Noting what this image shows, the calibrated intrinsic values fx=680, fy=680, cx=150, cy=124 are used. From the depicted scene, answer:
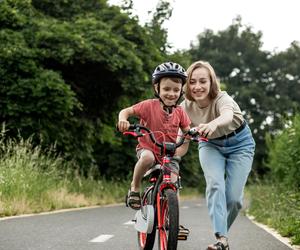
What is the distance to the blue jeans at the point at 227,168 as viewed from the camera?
603cm

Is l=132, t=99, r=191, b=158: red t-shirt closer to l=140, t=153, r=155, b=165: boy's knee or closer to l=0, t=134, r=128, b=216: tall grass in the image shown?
l=140, t=153, r=155, b=165: boy's knee

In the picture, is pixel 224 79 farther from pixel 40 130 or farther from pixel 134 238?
pixel 134 238

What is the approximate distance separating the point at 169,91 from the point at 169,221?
1.46 meters

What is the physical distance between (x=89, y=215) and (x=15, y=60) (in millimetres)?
6884

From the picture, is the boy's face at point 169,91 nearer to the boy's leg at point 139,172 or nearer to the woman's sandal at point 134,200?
the boy's leg at point 139,172

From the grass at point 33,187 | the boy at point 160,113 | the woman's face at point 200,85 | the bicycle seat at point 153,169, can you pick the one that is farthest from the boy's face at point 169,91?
the grass at point 33,187

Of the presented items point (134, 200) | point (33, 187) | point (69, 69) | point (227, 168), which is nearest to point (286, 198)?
point (33, 187)

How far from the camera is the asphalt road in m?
7.50

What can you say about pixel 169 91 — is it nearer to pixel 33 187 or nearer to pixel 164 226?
pixel 164 226

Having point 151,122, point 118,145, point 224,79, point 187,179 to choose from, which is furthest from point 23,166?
point 224,79

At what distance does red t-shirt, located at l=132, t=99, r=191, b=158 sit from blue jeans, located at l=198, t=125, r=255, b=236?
15.3 inches

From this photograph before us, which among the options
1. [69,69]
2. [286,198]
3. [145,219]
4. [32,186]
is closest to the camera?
[145,219]

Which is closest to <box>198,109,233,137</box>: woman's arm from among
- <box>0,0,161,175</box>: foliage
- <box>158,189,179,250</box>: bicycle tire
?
<box>158,189,179,250</box>: bicycle tire

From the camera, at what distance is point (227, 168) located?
6.28 m
